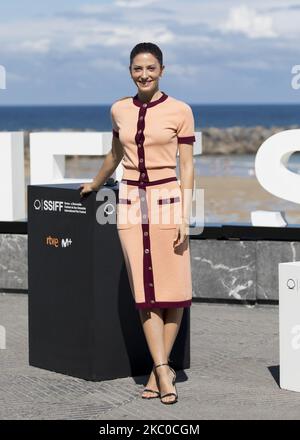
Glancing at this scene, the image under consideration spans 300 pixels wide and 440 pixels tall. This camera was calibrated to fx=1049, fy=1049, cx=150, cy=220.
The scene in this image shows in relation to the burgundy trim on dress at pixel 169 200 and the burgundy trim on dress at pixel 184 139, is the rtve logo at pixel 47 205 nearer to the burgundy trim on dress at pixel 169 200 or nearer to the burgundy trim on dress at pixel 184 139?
the burgundy trim on dress at pixel 169 200

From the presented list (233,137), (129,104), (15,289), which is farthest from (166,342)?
(233,137)

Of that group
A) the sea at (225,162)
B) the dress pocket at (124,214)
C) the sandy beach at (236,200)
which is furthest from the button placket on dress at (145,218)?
the sea at (225,162)

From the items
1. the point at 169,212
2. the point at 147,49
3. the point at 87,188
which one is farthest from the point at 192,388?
the point at 147,49

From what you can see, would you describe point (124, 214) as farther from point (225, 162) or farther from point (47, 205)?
point (225, 162)

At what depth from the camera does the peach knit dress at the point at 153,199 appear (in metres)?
6.43

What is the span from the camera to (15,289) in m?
11.0

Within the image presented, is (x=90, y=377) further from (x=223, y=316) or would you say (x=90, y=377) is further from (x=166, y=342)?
(x=223, y=316)

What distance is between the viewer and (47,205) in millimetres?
7277

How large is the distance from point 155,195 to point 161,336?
896 mm

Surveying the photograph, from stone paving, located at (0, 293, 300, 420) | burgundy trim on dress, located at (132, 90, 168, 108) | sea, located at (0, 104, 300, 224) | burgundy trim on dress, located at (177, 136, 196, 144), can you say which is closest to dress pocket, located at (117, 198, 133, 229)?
burgundy trim on dress, located at (177, 136, 196, 144)

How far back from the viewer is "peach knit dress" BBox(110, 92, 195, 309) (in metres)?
6.43

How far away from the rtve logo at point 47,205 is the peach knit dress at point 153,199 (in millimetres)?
723
